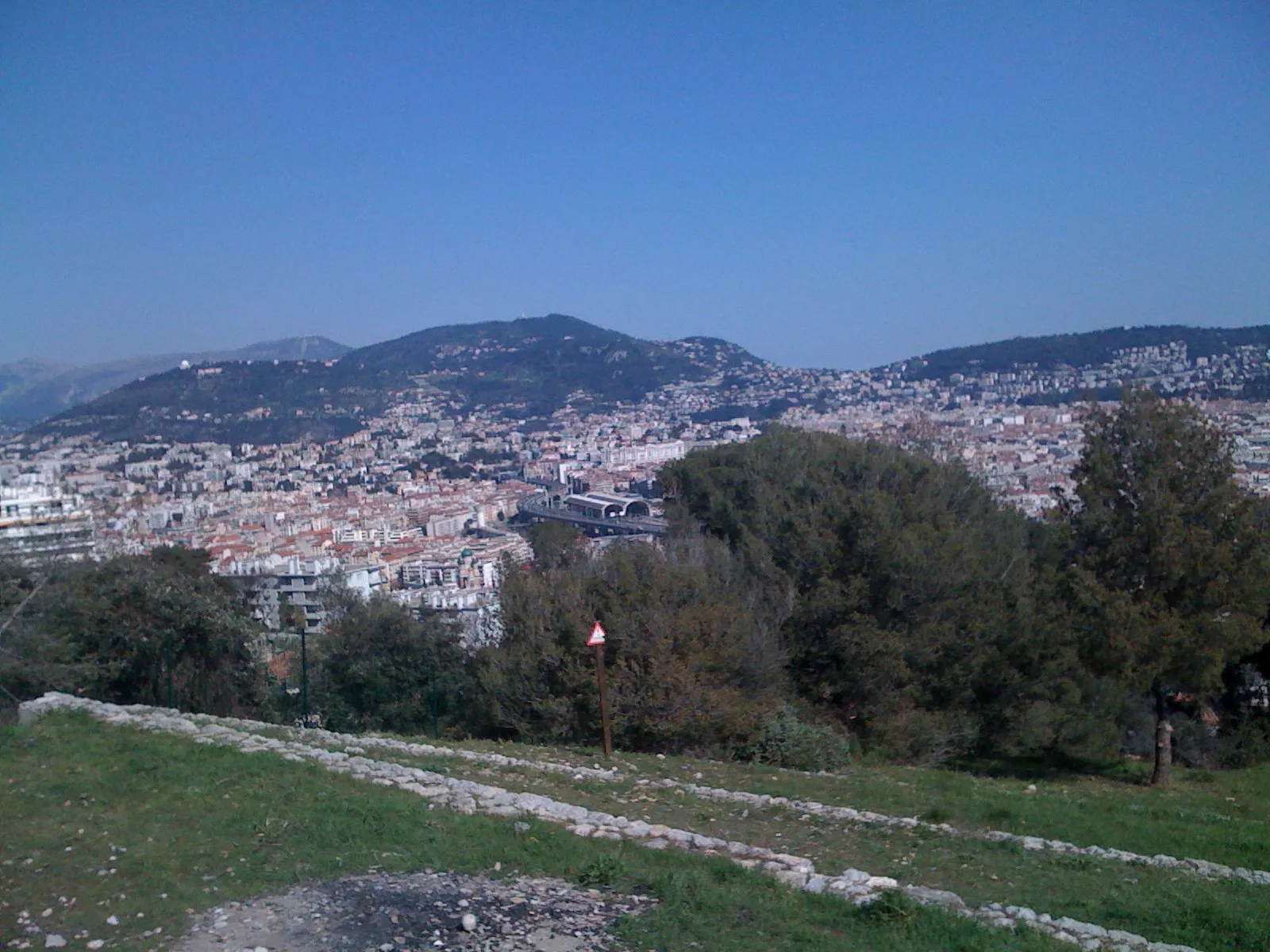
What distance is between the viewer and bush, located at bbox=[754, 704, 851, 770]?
14.1 meters

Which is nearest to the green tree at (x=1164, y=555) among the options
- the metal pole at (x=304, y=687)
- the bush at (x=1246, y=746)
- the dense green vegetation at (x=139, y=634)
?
Result: the bush at (x=1246, y=746)

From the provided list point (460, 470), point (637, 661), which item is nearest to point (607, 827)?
point (637, 661)

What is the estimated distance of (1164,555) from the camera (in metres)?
15.7

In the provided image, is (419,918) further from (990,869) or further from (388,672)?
(388,672)

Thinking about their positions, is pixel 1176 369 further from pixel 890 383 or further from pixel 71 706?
pixel 71 706

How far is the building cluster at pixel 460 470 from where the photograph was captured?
22875 mm

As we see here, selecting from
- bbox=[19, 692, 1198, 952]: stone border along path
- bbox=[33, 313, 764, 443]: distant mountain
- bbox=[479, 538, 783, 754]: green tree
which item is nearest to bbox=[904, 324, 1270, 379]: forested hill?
bbox=[33, 313, 764, 443]: distant mountain

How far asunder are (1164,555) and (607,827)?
11688 mm

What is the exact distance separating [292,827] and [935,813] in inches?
234

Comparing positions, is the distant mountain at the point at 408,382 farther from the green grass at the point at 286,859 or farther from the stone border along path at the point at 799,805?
the green grass at the point at 286,859

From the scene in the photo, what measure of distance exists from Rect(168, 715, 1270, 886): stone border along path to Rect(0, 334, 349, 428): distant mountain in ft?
70.8

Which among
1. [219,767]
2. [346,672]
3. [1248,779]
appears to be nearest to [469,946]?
[219,767]

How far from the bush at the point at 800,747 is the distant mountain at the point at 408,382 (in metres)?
30.3

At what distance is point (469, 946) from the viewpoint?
17.3 feet
